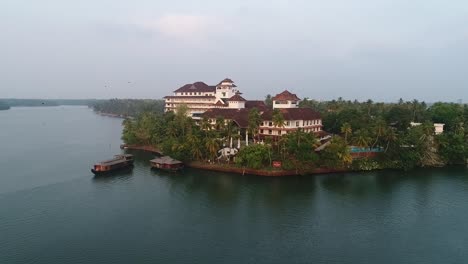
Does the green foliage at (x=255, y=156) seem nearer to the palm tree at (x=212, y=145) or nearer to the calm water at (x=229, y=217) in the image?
the calm water at (x=229, y=217)

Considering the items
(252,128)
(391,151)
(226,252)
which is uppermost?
(252,128)

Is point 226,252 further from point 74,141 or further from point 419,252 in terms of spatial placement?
point 74,141

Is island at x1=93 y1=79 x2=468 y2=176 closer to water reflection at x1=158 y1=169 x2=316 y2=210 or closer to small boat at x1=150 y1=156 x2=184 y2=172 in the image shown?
small boat at x1=150 y1=156 x2=184 y2=172

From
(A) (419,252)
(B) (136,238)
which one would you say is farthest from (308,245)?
(B) (136,238)

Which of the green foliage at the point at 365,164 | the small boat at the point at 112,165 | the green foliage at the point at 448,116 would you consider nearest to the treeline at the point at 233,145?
the small boat at the point at 112,165

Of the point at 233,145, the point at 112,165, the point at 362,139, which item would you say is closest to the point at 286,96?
the point at 233,145

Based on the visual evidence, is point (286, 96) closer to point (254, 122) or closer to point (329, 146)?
point (254, 122)
